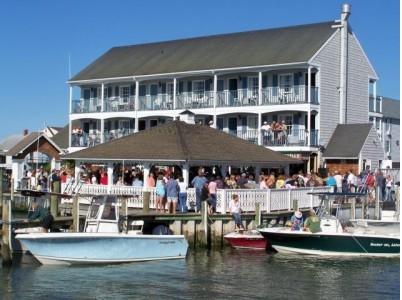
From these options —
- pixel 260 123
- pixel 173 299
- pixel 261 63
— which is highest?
pixel 261 63

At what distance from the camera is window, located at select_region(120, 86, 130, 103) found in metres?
56.0

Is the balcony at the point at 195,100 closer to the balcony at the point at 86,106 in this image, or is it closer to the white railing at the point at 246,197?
the balcony at the point at 86,106

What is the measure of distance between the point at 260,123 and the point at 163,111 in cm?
779

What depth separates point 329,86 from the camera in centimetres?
4931

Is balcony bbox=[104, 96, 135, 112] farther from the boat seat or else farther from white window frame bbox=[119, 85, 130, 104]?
the boat seat

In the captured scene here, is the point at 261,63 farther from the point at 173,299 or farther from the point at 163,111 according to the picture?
the point at 173,299

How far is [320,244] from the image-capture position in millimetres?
27219

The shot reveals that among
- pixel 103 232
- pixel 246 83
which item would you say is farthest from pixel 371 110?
pixel 103 232

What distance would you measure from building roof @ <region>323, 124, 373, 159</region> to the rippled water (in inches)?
802

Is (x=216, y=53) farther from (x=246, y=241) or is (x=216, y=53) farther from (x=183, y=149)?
(x=246, y=241)

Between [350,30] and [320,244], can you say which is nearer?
[320,244]

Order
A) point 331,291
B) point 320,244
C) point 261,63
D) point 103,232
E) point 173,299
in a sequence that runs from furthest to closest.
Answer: point 261,63
point 320,244
point 103,232
point 331,291
point 173,299

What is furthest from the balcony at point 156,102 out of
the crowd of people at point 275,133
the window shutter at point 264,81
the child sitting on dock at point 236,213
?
the child sitting on dock at point 236,213

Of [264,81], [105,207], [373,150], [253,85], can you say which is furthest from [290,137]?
[105,207]
